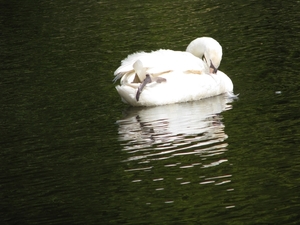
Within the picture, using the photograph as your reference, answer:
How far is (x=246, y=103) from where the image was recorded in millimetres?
11156

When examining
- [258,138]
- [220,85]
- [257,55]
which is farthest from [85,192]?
[257,55]

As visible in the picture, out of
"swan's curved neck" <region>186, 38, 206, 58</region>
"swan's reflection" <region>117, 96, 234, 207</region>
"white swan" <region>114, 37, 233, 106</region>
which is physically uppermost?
"swan's curved neck" <region>186, 38, 206, 58</region>

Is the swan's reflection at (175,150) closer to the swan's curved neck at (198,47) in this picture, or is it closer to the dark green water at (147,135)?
the dark green water at (147,135)

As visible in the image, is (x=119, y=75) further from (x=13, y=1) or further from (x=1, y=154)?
(x=13, y=1)

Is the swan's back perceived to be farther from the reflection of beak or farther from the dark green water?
the dark green water

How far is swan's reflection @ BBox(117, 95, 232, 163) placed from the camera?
9094mm

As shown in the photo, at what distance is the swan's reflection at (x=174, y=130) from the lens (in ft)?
29.8

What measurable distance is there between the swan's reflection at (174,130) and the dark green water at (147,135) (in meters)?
0.01

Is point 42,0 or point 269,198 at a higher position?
point 42,0

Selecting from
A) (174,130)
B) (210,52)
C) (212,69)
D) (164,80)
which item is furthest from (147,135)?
(210,52)

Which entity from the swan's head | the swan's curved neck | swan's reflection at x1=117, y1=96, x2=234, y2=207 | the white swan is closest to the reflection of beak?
the swan's head

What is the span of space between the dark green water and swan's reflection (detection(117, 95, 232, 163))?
0.01 m

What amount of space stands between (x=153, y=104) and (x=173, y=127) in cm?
153

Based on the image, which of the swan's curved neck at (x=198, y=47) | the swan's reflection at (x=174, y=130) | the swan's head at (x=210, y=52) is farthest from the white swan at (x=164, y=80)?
the swan's curved neck at (x=198, y=47)
